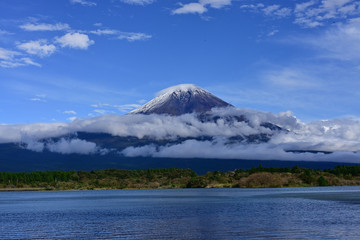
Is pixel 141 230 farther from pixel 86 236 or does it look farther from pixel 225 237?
pixel 225 237

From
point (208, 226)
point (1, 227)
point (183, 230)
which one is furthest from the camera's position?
point (1, 227)

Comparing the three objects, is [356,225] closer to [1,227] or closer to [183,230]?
[183,230]

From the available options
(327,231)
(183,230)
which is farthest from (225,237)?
(327,231)

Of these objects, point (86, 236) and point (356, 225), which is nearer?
point (86, 236)

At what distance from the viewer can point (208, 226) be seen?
63.6 metres

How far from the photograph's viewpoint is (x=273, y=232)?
54938mm

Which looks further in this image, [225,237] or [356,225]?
[356,225]

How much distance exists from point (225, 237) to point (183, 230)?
9897mm

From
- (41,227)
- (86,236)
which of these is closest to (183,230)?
(86,236)

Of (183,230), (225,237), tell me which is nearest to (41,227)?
(183,230)

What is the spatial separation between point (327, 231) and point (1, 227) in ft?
163

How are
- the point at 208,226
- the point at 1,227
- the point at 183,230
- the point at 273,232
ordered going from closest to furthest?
the point at 273,232 → the point at 183,230 → the point at 208,226 → the point at 1,227

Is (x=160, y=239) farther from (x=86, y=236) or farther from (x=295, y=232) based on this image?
(x=295, y=232)

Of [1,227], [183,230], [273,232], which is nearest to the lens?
[273,232]
